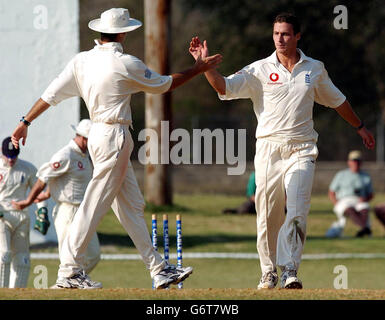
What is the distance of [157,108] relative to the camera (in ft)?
69.2

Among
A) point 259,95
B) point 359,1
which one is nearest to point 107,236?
point 259,95

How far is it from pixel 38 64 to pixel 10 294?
892 centimetres

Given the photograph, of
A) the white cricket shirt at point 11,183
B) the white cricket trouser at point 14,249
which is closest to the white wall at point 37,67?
the white cricket shirt at point 11,183

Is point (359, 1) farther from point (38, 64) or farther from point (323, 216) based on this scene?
point (38, 64)

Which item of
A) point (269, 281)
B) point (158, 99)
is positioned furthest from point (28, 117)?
point (158, 99)

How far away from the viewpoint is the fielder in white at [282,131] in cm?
880

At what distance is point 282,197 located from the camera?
355 inches

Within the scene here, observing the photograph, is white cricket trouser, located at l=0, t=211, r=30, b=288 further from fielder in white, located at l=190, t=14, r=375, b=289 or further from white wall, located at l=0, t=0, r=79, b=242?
white wall, located at l=0, t=0, r=79, b=242

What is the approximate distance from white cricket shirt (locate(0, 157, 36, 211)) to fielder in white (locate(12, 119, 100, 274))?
0.61 feet

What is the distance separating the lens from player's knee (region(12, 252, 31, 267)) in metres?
11.9

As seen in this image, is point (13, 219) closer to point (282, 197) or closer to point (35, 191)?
point (35, 191)

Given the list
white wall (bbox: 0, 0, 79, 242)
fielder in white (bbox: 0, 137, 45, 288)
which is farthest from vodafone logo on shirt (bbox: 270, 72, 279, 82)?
white wall (bbox: 0, 0, 79, 242)

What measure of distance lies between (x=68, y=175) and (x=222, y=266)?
Answer: 507 centimetres

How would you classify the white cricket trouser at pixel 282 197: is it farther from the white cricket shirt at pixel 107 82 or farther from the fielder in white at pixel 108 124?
the white cricket shirt at pixel 107 82
